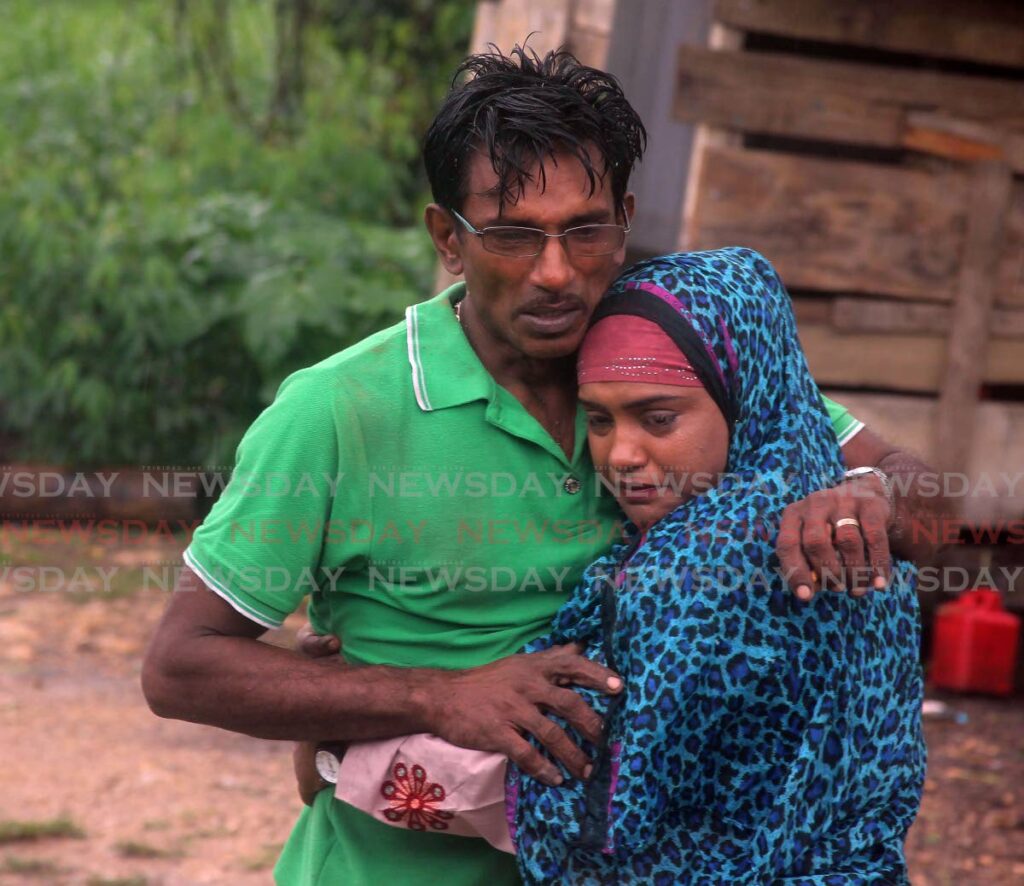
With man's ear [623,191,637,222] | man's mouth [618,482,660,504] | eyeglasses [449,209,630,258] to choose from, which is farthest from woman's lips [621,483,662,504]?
man's ear [623,191,637,222]

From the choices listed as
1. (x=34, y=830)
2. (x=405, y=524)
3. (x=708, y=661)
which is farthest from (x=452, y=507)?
(x=34, y=830)

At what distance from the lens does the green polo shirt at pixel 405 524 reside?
1.95m

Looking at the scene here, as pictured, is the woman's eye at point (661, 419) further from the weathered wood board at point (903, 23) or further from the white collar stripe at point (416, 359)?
the weathered wood board at point (903, 23)

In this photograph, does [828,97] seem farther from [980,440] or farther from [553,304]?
[553,304]

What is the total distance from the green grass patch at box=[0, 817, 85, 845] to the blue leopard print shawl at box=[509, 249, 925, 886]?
112 inches

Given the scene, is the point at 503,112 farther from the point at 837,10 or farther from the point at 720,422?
the point at 837,10

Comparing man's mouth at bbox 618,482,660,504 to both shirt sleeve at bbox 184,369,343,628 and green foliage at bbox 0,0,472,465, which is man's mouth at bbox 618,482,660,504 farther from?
green foliage at bbox 0,0,472,465

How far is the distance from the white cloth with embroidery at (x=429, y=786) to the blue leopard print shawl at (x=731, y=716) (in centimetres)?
5

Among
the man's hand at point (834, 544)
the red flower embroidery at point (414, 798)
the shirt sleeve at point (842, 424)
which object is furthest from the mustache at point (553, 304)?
the red flower embroidery at point (414, 798)

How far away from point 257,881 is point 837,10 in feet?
12.0

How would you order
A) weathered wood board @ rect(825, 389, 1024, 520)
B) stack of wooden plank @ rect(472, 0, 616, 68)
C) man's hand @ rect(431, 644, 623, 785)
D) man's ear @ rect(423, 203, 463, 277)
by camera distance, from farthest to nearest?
stack of wooden plank @ rect(472, 0, 616, 68)
weathered wood board @ rect(825, 389, 1024, 520)
man's ear @ rect(423, 203, 463, 277)
man's hand @ rect(431, 644, 623, 785)

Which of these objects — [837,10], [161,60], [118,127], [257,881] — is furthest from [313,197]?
[257,881]

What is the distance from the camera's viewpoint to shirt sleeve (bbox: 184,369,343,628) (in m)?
1.94

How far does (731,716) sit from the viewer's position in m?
1.86
